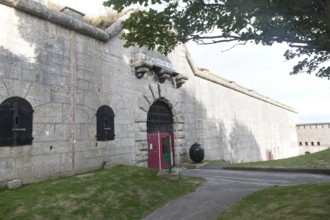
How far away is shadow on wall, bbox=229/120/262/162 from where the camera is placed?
2009cm

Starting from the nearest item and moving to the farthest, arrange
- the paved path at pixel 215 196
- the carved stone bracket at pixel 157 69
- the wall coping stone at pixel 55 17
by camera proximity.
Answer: the paved path at pixel 215 196, the wall coping stone at pixel 55 17, the carved stone bracket at pixel 157 69

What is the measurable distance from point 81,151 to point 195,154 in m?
6.51

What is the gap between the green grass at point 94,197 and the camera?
5445 mm

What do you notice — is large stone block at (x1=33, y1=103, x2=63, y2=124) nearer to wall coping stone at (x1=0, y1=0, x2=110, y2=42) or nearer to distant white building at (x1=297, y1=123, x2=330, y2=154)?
wall coping stone at (x1=0, y1=0, x2=110, y2=42)

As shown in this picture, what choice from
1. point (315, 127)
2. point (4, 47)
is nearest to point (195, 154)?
point (4, 47)

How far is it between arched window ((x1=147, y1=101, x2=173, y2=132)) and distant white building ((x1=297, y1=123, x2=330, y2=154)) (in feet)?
117

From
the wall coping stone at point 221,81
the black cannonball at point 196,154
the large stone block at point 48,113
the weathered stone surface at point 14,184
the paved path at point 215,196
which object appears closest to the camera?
the paved path at point 215,196

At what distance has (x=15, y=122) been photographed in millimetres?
7316

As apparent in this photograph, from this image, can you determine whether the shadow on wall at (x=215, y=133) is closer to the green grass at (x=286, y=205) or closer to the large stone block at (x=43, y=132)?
the large stone block at (x=43, y=132)

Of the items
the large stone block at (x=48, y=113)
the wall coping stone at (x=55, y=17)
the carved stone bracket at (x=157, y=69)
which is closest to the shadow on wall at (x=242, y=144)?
the carved stone bracket at (x=157, y=69)

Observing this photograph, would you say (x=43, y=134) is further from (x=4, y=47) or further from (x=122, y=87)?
(x=122, y=87)

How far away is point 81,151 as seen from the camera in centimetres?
903

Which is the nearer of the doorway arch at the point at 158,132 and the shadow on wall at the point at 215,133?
the doorway arch at the point at 158,132

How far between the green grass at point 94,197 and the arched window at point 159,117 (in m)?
4.47
